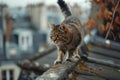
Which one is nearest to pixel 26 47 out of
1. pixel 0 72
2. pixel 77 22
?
pixel 0 72

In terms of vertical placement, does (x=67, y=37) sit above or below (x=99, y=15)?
below

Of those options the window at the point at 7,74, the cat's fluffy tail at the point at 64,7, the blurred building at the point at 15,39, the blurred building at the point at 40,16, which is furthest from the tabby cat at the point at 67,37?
the blurred building at the point at 40,16

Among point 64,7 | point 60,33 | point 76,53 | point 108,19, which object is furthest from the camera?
point 108,19

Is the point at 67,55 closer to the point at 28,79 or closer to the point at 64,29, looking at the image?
the point at 64,29

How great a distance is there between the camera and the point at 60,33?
6.00m

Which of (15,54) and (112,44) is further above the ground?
(112,44)

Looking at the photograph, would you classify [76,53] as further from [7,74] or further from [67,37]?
[7,74]

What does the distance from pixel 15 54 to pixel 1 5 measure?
11.1 feet

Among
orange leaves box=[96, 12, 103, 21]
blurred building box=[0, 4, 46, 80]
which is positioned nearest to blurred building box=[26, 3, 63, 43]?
blurred building box=[0, 4, 46, 80]

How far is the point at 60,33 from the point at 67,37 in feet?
0.57

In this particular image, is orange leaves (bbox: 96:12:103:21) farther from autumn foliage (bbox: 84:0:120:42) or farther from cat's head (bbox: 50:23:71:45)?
cat's head (bbox: 50:23:71:45)

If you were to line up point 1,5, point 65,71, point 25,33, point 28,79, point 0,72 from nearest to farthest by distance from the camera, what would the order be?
1. point 65,71
2. point 28,79
3. point 0,72
4. point 1,5
5. point 25,33

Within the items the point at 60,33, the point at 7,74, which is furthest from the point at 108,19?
the point at 7,74

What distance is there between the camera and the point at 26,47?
948 inches
